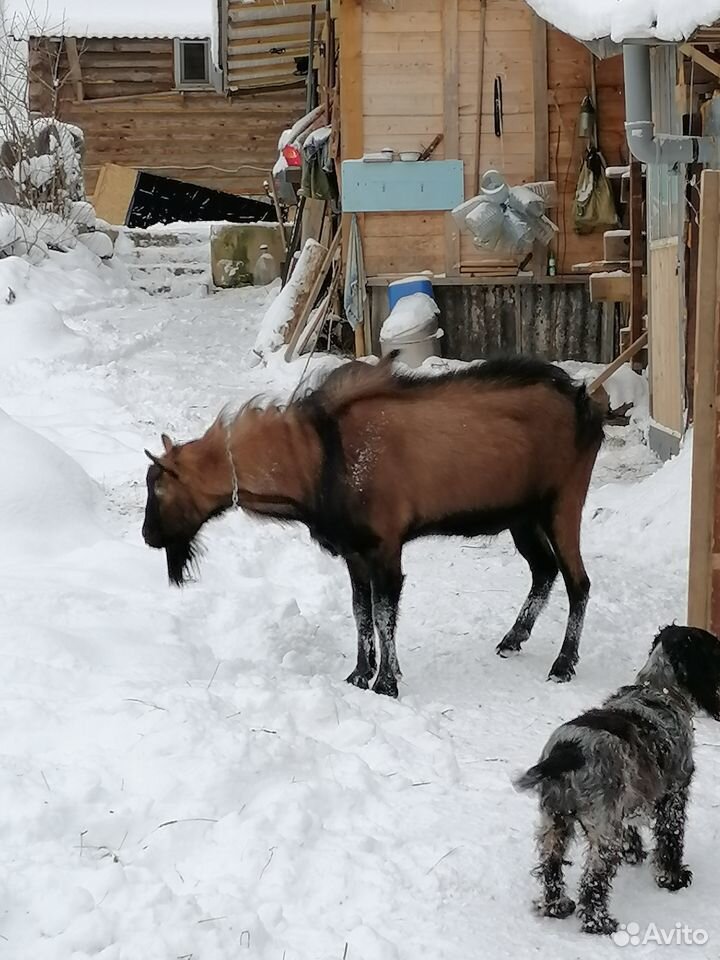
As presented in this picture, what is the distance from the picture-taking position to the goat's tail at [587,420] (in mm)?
5602

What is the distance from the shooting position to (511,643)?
5801 mm

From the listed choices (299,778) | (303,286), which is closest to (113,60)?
(303,286)

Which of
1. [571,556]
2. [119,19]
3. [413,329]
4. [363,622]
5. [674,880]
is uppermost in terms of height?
[119,19]

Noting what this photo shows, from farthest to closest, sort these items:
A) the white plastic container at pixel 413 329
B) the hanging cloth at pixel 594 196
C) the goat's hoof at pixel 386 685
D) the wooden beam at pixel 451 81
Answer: the wooden beam at pixel 451 81, the hanging cloth at pixel 594 196, the white plastic container at pixel 413 329, the goat's hoof at pixel 386 685

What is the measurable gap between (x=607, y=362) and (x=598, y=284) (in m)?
2.21

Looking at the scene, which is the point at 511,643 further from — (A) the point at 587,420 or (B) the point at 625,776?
(B) the point at 625,776

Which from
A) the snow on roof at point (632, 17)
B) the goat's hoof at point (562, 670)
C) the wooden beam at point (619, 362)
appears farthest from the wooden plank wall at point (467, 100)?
the goat's hoof at point (562, 670)

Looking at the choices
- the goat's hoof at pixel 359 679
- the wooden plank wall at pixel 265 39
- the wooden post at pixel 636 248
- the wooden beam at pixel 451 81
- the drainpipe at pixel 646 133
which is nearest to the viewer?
the goat's hoof at pixel 359 679

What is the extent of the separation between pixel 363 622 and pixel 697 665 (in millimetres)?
2074

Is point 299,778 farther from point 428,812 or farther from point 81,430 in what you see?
point 81,430

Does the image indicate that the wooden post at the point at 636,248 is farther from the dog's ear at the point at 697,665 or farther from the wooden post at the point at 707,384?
the dog's ear at the point at 697,665

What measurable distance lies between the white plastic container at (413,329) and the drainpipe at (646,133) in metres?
4.13

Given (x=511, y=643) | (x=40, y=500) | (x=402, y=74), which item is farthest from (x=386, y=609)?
(x=402, y=74)

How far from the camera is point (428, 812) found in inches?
155
